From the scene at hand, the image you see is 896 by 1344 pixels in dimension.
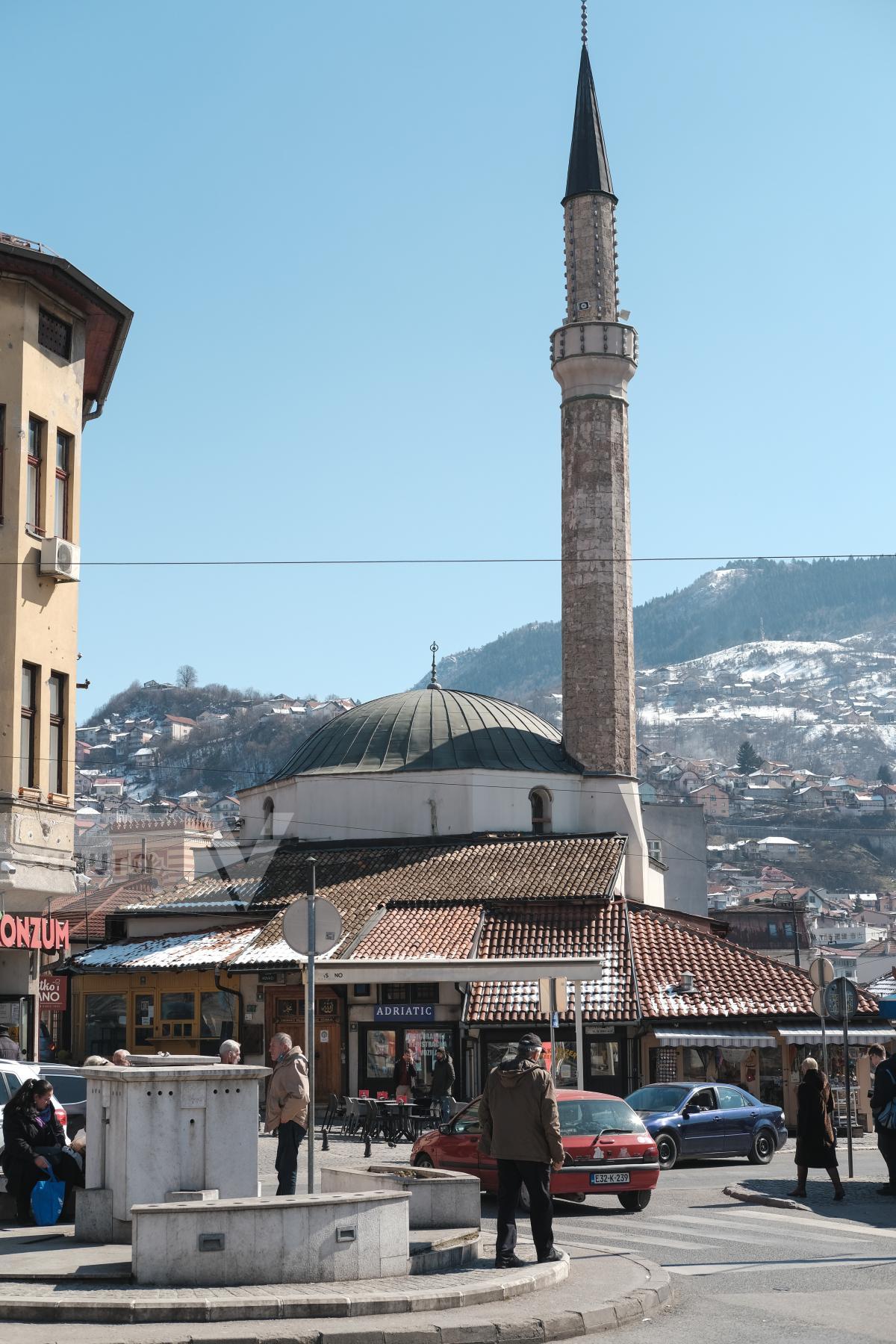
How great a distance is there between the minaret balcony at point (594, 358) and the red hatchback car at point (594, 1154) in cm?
2880

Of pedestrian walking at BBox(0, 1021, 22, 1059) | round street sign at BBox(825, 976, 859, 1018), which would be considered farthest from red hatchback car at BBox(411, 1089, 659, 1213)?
pedestrian walking at BBox(0, 1021, 22, 1059)

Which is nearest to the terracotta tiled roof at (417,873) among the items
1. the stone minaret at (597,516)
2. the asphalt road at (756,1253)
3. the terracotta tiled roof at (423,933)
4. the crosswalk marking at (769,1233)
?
the terracotta tiled roof at (423,933)

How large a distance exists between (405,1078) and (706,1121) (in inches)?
302

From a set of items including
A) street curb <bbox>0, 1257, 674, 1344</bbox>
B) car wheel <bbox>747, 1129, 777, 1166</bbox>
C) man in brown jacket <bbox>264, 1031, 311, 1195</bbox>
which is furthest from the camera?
car wheel <bbox>747, 1129, 777, 1166</bbox>

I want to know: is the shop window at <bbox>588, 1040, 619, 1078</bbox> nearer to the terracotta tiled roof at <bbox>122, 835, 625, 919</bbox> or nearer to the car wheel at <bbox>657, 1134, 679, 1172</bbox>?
the terracotta tiled roof at <bbox>122, 835, 625, 919</bbox>

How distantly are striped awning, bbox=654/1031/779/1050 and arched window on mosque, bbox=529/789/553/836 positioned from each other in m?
11.9

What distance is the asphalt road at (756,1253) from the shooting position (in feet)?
31.7

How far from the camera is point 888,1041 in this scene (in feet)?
103

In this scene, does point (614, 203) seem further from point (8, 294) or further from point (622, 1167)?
point (622, 1167)

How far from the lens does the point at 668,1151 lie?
21.7 m

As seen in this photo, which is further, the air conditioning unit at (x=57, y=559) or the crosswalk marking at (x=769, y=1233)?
the air conditioning unit at (x=57, y=559)

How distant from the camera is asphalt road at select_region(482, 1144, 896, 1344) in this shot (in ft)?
31.7

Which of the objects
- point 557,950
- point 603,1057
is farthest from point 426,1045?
point 603,1057

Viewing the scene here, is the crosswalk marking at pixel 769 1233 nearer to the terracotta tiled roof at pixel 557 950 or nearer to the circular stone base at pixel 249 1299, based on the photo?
the circular stone base at pixel 249 1299
